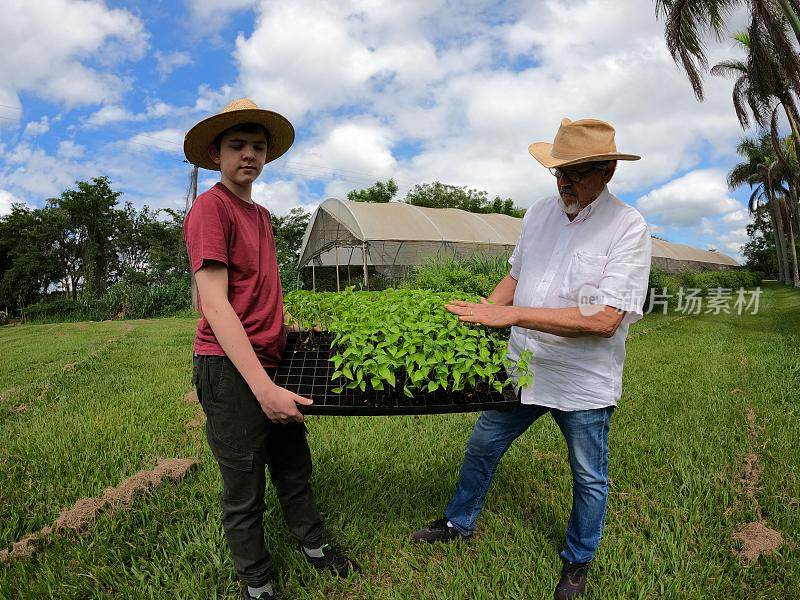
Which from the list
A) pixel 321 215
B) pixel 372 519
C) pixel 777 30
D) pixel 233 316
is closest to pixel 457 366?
pixel 233 316

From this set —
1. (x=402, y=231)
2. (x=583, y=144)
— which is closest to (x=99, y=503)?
(x=583, y=144)

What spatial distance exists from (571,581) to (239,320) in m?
1.73

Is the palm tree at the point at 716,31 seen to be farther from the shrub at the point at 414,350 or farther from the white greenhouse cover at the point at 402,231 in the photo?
the shrub at the point at 414,350

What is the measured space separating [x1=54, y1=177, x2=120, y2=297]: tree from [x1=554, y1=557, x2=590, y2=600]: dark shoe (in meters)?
28.4

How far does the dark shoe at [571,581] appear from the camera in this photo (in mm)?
2117

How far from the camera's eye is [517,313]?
188cm

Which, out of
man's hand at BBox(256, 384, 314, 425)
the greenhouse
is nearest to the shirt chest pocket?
man's hand at BBox(256, 384, 314, 425)

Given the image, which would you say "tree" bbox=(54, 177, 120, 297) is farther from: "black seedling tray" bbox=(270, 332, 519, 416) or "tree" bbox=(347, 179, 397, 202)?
"black seedling tray" bbox=(270, 332, 519, 416)

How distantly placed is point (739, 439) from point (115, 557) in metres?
4.25

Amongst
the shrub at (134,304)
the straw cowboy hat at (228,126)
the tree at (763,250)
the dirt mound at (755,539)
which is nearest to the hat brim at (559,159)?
the straw cowboy hat at (228,126)

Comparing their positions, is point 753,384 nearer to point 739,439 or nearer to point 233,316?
point 739,439

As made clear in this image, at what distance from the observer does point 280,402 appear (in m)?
1.72

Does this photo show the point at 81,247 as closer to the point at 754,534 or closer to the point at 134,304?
the point at 134,304

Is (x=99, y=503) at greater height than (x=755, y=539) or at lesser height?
greater
